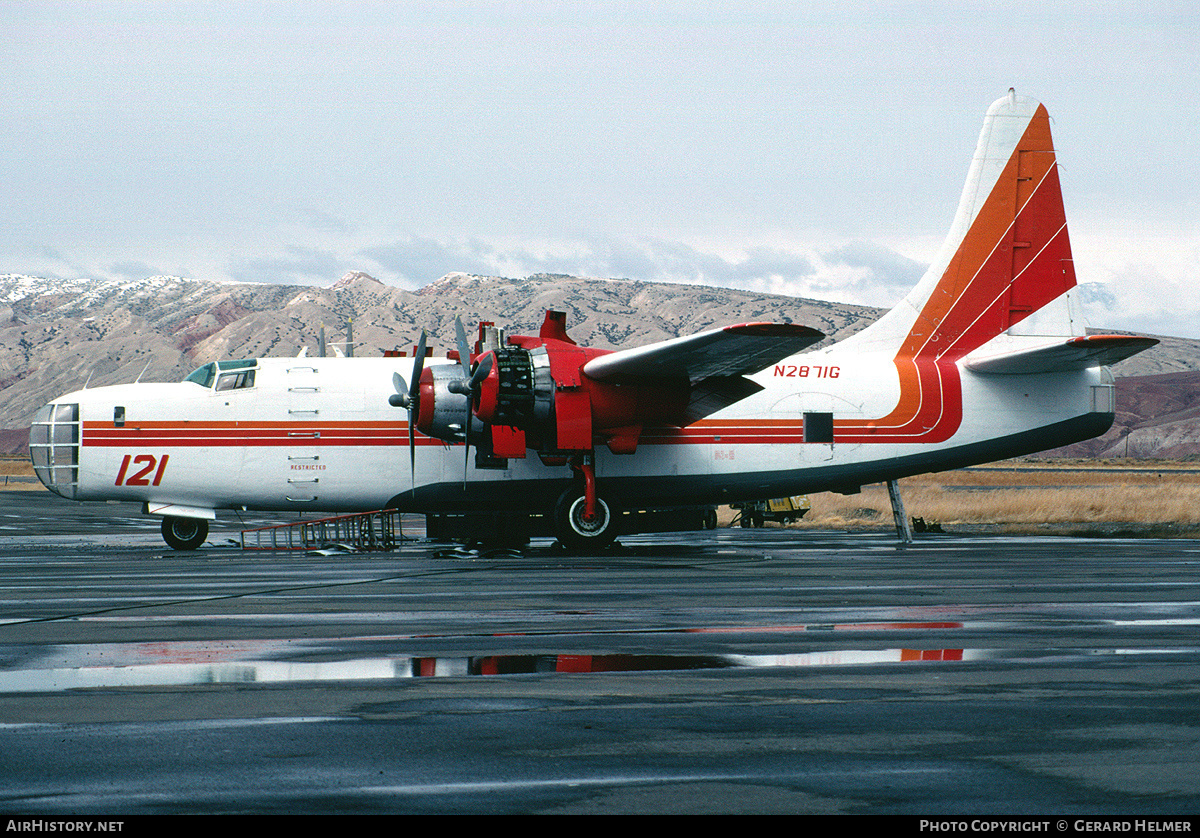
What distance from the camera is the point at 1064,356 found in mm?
21953

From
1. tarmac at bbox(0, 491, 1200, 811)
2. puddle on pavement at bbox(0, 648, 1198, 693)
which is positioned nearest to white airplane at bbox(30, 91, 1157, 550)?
tarmac at bbox(0, 491, 1200, 811)

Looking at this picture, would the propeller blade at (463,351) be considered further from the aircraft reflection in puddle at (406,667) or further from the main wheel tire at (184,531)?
the aircraft reflection in puddle at (406,667)

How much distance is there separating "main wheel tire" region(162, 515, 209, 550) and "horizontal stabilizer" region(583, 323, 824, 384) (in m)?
8.41

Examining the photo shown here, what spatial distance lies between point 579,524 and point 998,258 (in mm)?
11440

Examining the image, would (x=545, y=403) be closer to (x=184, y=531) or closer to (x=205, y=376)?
(x=205, y=376)

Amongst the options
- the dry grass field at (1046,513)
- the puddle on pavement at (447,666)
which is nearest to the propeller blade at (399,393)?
the puddle on pavement at (447,666)

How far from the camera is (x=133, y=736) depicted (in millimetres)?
5219

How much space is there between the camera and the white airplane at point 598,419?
20.6 m

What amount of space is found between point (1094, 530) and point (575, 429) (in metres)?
14.8

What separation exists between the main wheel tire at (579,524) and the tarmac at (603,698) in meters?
7.38

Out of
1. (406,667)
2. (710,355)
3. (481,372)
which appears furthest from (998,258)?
(406,667)

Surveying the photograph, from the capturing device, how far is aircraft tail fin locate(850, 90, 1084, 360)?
24266 mm

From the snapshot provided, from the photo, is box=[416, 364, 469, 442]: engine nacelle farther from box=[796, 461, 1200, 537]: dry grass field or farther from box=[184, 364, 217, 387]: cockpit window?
box=[796, 461, 1200, 537]: dry grass field

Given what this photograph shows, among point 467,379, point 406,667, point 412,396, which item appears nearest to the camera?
point 406,667
